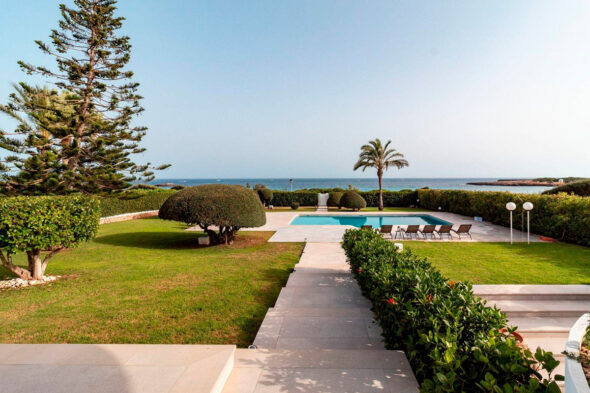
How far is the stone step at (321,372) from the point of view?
233cm

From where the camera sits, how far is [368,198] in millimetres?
27109

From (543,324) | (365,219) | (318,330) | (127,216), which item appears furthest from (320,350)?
(127,216)

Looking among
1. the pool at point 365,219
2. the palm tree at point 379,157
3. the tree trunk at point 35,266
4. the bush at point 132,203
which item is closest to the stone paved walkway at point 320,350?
the tree trunk at point 35,266

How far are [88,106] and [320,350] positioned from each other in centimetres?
1430

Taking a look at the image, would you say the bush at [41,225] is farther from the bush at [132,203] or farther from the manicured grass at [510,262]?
the bush at [132,203]

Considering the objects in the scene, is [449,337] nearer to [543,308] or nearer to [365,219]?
[543,308]

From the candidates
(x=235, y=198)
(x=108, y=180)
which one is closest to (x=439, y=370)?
(x=235, y=198)

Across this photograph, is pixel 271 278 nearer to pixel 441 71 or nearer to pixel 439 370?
pixel 439 370

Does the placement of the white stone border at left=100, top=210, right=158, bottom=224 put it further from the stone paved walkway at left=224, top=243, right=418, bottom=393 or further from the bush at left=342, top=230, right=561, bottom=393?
the bush at left=342, top=230, right=561, bottom=393

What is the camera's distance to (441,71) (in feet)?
49.4

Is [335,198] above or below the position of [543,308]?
above

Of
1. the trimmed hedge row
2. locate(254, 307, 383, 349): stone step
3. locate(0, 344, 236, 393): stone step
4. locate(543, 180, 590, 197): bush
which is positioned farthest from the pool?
Result: locate(0, 344, 236, 393): stone step

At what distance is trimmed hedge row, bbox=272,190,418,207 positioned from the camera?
26.7 m

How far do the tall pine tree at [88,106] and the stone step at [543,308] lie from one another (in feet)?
46.0
